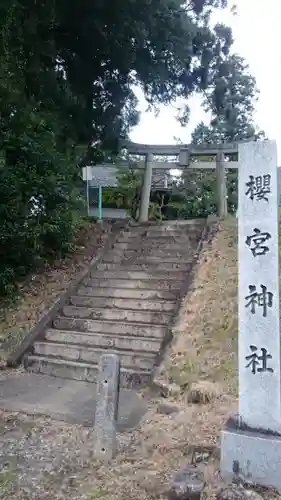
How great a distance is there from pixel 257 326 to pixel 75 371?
9.79 feet

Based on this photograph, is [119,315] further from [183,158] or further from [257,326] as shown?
[183,158]

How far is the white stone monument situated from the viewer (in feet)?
10.1

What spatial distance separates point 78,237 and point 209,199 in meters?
6.61

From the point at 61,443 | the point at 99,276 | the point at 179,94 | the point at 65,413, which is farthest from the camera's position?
the point at 179,94

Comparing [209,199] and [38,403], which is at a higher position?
[209,199]

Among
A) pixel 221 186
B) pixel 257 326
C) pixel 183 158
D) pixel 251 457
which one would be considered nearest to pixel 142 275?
pixel 183 158

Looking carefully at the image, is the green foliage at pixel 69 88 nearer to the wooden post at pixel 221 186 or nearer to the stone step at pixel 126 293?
the stone step at pixel 126 293

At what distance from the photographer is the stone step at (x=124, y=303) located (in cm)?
652

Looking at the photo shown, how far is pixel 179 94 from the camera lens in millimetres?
12203

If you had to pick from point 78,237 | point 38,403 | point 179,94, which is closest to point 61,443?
point 38,403

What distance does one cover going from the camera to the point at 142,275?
7438 millimetres

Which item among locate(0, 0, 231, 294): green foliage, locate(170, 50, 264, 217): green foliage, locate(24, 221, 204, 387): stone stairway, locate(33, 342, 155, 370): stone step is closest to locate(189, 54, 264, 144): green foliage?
locate(170, 50, 264, 217): green foliage

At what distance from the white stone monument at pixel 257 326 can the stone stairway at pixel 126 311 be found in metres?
2.04

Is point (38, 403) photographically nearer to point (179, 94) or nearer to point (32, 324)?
point (32, 324)
